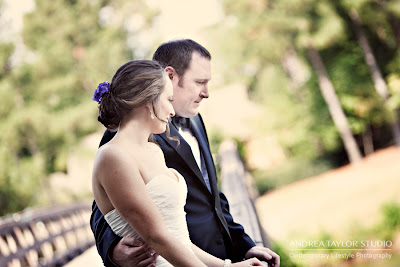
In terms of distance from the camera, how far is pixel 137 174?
1444 millimetres

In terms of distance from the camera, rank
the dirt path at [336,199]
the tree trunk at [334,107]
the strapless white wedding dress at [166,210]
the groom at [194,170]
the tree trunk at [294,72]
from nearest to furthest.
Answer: the strapless white wedding dress at [166,210], the groom at [194,170], the dirt path at [336,199], the tree trunk at [334,107], the tree trunk at [294,72]

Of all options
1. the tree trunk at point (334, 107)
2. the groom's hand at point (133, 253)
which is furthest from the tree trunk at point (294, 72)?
the groom's hand at point (133, 253)

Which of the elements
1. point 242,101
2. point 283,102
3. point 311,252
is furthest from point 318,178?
point 311,252

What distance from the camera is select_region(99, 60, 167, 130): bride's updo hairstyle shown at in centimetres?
155

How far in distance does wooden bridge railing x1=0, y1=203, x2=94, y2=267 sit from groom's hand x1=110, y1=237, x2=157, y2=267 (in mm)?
3782

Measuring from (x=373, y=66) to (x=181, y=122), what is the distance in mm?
19103

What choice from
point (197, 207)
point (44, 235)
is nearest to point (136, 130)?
point (197, 207)

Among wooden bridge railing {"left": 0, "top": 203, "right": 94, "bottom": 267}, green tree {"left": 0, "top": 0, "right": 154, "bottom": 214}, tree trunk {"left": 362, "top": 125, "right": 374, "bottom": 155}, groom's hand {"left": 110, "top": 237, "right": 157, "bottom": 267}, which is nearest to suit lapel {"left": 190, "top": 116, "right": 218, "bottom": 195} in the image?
groom's hand {"left": 110, "top": 237, "right": 157, "bottom": 267}

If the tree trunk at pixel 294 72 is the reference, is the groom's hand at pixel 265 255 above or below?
below

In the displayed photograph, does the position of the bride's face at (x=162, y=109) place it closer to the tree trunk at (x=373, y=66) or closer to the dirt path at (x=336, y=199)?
the dirt path at (x=336, y=199)

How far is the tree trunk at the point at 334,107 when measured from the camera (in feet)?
65.2

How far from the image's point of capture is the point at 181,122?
2193 mm

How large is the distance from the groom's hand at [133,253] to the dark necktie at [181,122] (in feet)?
2.29

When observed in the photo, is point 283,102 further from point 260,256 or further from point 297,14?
point 260,256
